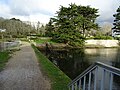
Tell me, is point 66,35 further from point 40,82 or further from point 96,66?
point 96,66

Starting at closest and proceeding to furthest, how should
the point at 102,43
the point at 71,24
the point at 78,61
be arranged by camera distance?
1. the point at 78,61
2. the point at 71,24
3. the point at 102,43

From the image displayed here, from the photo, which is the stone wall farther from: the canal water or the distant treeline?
the distant treeline

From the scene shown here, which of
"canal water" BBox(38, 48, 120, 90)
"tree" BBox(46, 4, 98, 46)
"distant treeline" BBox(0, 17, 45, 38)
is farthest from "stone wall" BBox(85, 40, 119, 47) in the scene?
"distant treeline" BBox(0, 17, 45, 38)

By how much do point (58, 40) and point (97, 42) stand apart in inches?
381

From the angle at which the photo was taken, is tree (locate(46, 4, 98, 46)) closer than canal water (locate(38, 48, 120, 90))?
No

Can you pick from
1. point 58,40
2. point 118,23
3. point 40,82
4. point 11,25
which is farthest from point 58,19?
point 40,82

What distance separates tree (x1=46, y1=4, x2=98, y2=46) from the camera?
161ft

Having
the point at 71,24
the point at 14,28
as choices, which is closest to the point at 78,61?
the point at 71,24

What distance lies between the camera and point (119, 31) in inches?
2359

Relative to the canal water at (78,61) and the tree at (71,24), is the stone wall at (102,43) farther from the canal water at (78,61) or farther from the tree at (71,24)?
the canal water at (78,61)

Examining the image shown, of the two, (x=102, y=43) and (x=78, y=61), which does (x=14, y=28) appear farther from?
(x=78, y=61)

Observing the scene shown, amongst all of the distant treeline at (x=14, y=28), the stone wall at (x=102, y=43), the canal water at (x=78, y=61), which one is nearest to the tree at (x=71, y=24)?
the stone wall at (x=102, y=43)

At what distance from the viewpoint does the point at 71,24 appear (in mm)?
49094

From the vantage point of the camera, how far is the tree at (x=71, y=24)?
49.1 metres
